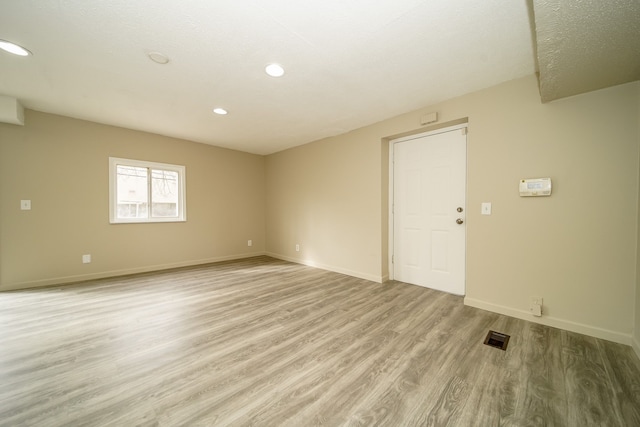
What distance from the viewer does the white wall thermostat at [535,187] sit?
2287 mm

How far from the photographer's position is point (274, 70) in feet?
7.64

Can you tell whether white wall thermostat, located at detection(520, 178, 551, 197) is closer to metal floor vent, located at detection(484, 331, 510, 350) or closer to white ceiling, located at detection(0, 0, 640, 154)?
A: white ceiling, located at detection(0, 0, 640, 154)

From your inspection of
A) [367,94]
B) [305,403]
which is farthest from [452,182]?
[305,403]

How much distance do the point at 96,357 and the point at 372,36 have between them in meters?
3.36

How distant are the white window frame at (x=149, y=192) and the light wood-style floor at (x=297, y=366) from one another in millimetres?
1557

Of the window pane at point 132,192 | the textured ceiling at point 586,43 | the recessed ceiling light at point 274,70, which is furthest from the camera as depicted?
the window pane at point 132,192

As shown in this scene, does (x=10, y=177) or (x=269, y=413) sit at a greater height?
(x=10, y=177)

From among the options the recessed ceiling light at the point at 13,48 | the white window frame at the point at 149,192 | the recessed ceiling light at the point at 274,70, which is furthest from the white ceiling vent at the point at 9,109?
the recessed ceiling light at the point at 274,70

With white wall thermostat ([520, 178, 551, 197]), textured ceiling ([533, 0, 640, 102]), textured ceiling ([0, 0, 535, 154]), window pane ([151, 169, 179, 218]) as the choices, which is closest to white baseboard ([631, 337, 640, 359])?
white wall thermostat ([520, 178, 551, 197])

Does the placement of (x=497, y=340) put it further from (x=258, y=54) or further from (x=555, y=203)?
(x=258, y=54)

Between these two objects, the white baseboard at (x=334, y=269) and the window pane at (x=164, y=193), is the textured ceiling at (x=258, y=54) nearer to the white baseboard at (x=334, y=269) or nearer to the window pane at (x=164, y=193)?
the window pane at (x=164, y=193)

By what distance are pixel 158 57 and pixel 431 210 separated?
141 inches

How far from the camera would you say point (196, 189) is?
4.91 meters

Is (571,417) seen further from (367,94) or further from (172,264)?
(172,264)
